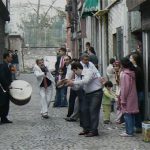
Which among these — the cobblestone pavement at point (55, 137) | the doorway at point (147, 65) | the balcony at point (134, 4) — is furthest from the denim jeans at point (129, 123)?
the balcony at point (134, 4)

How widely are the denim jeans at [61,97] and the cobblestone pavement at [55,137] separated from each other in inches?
112

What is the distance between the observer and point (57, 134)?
12.6 meters

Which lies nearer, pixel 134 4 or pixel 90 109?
pixel 90 109

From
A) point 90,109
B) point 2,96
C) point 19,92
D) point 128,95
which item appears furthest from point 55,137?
point 19,92

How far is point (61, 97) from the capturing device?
18.9 metres

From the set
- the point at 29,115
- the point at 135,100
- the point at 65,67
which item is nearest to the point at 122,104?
the point at 135,100

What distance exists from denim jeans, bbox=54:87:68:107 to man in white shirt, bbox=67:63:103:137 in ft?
20.3

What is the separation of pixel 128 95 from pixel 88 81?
2.86ft

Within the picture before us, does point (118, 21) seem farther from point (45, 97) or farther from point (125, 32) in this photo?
point (45, 97)

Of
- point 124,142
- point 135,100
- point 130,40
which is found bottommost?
point 124,142

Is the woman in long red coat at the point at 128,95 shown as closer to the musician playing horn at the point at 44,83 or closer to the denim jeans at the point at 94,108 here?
the denim jeans at the point at 94,108

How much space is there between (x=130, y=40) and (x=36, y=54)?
121 feet

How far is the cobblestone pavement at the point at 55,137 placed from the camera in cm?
1099

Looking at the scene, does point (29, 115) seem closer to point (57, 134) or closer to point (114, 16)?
point (57, 134)
